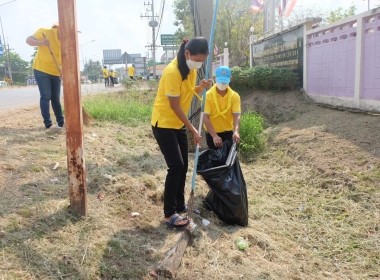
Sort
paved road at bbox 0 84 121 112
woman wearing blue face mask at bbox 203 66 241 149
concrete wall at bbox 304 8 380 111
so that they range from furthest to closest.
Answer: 1. paved road at bbox 0 84 121 112
2. concrete wall at bbox 304 8 380 111
3. woman wearing blue face mask at bbox 203 66 241 149

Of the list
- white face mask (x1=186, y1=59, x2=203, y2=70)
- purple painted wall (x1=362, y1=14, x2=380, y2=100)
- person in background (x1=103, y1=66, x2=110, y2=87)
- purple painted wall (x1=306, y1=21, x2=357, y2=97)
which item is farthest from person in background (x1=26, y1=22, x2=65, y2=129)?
person in background (x1=103, y1=66, x2=110, y2=87)

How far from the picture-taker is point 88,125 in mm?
6023

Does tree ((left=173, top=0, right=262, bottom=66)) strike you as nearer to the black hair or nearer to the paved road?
the paved road

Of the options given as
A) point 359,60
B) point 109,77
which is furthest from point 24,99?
point 359,60

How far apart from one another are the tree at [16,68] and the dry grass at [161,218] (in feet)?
223

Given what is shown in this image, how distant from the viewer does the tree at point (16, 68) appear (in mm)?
64831

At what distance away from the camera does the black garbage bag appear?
3172mm

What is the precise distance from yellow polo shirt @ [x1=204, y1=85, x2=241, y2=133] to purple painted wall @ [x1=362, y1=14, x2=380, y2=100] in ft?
12.4

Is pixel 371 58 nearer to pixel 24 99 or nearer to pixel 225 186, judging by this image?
pixel 225 186

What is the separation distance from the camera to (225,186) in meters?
3.17

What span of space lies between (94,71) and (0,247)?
312ft

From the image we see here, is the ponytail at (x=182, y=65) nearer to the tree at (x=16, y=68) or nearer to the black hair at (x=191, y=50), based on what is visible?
the black hair at (x=191, y=50)

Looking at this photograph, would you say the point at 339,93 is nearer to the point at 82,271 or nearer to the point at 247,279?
the point at 247,279

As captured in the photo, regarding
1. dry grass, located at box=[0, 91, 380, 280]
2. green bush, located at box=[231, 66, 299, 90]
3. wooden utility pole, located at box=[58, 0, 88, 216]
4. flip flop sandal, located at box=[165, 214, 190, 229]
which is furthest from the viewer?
green bush, located at box=[231, 66, 299, 90]
